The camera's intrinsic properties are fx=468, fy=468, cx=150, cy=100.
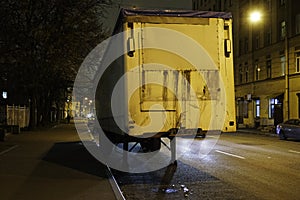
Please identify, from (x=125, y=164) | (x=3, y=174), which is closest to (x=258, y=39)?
(x=125, y=164)

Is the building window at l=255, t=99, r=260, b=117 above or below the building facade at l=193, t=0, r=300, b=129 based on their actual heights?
below

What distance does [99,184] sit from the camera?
10.2 meters

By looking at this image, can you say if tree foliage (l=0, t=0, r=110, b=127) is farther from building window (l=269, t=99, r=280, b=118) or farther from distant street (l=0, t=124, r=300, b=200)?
building window (l=269, t=99, r=280, b=118)

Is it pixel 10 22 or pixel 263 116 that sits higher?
pixel 10 22

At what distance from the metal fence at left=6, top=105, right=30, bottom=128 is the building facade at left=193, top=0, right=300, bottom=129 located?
814 inches

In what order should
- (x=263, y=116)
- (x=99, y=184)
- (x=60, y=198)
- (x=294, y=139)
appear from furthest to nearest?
(x=263, y=116), (x=294, y=139), (x=99, y=184), (x=60, y=198)

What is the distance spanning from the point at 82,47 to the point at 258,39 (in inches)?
997

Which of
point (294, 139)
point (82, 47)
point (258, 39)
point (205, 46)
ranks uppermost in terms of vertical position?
point (258, 39)

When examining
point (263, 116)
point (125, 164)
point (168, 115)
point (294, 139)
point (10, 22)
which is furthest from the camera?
point (263, 116)

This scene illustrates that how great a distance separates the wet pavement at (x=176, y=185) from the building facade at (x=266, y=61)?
23.4 m

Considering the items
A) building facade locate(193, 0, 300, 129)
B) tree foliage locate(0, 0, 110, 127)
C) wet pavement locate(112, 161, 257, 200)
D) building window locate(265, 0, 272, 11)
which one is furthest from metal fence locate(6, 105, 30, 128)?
building window locate(265, 0, 272, 11)

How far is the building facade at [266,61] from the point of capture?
38312mm

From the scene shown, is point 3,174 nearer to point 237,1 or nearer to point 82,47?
point 82,47

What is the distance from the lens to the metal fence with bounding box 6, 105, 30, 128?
3544 centimetres
